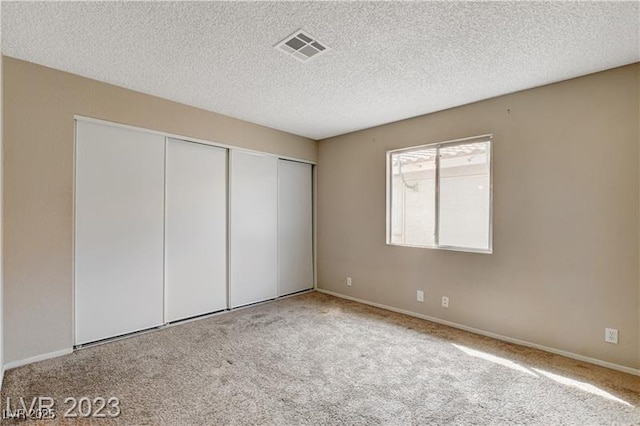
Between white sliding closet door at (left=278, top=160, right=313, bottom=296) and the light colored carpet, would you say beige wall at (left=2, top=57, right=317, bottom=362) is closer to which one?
the light colored carpet

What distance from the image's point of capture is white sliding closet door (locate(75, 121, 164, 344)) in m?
2.87

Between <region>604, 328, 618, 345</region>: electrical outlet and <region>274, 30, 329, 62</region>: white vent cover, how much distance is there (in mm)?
3272

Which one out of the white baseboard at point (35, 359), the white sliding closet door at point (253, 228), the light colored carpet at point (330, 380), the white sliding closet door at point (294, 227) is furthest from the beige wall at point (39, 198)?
the white sliding closet door at point (294, 227)

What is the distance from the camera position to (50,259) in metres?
2.65

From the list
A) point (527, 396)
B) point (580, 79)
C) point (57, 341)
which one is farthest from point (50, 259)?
point (580, 79)

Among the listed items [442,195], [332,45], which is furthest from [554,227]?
[332,45]

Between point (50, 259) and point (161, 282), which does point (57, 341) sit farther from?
point (161, 282)

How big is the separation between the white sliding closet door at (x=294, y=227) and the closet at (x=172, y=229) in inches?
0.7

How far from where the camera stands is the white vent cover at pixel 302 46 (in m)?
2.17

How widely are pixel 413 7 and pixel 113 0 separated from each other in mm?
1792

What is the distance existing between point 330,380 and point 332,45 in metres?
2.54

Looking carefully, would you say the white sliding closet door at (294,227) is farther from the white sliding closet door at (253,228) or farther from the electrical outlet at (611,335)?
the electrical outlet at (611,335)

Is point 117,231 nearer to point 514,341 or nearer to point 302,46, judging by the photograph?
point 302,46

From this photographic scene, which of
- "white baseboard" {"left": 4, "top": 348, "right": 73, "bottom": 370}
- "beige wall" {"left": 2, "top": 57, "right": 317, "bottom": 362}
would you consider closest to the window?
"beige wall" {"left": 2, "top": 57, "right": 317, "bottom": 362}
